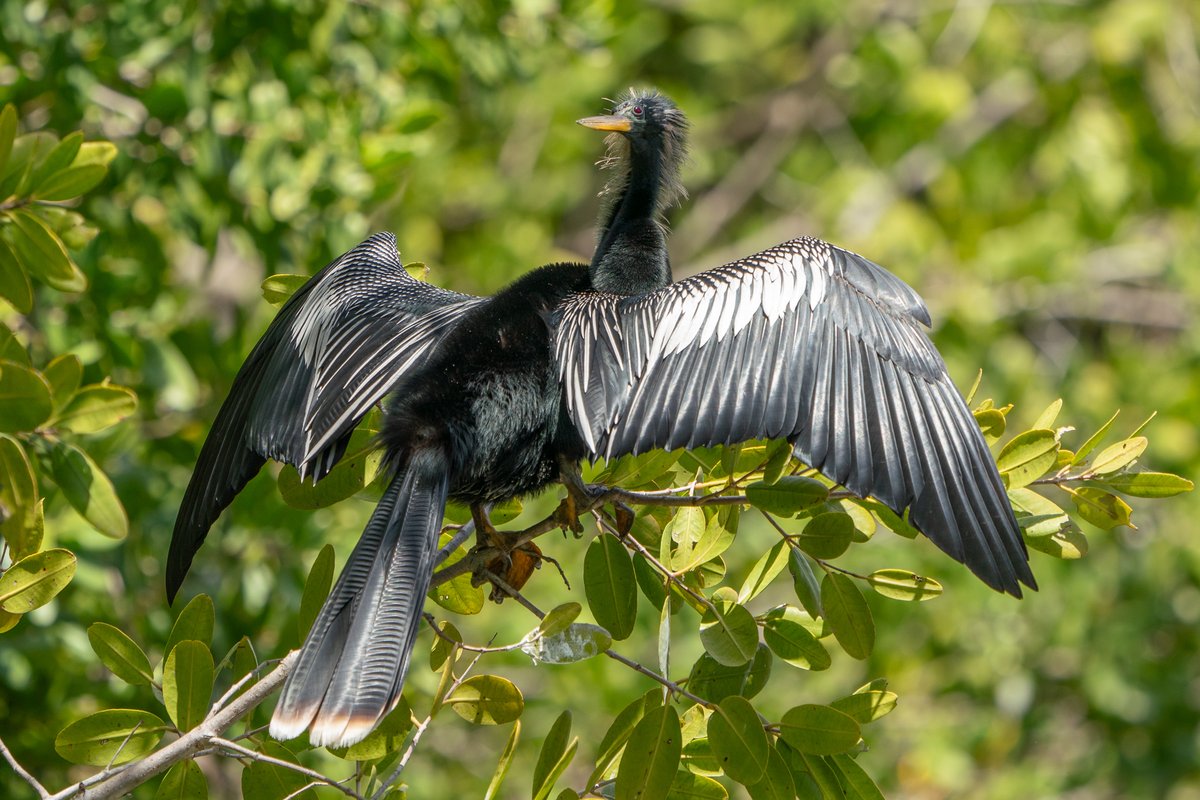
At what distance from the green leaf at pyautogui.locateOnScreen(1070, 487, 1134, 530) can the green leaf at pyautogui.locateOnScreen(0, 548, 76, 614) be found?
1491mm

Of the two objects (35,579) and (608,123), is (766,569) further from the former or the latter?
(608,123)

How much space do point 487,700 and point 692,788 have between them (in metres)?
0.32

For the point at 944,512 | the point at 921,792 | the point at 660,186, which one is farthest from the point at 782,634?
the point at 921,792

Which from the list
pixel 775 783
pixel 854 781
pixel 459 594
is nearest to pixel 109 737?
pixel 459 594

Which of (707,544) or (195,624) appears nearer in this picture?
(195,624)

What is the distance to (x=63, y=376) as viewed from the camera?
180 centimetres

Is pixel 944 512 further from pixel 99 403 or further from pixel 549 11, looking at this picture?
pixel 549 11

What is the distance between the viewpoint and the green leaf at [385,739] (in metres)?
1.85

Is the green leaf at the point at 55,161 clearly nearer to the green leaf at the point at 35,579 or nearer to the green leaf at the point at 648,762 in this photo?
the green leaf at the point at 35,579

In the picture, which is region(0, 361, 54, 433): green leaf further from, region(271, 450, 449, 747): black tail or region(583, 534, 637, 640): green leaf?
region(583, 534, 637, 640): green leaf

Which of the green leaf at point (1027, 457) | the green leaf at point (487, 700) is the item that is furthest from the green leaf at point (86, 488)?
the green leaf at point (1027, 457)

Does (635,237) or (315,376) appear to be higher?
(635,237)

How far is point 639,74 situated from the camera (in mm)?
6672

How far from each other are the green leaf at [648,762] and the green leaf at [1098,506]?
761 mm
